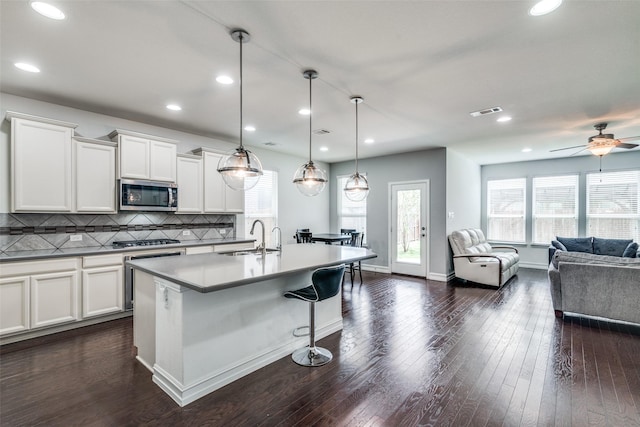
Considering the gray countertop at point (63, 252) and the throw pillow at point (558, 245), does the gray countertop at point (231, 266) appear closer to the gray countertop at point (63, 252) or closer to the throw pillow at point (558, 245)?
the gray countertop at point (63, 252)

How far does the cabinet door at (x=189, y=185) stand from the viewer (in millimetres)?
4680

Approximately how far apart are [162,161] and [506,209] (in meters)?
8.15

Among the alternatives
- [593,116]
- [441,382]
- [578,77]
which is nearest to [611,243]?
[593,116]

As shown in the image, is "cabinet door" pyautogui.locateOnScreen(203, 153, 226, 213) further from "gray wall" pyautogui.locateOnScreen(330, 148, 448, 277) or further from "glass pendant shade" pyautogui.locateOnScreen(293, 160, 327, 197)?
"gray wall" pyautogui.locateOnScreen(330, 148, 448, 277)

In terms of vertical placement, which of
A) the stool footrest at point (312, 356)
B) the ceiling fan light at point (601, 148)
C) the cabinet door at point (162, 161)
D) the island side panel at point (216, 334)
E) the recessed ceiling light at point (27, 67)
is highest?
the recessed ceiling light at point (27, 67)

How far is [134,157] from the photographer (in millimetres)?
4090

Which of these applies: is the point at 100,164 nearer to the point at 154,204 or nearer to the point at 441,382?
the point at 154,204

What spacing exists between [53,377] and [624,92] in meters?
6.31

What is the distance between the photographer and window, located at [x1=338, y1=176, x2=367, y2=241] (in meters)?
7.42

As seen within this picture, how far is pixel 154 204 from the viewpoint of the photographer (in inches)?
170

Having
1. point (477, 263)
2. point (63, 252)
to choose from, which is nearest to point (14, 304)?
point (63, 252)

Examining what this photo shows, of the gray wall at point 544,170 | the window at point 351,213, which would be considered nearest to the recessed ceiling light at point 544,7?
the window at point 351,213

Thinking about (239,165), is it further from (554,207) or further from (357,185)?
(554,207)

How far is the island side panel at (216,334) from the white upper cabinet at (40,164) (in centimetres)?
216
